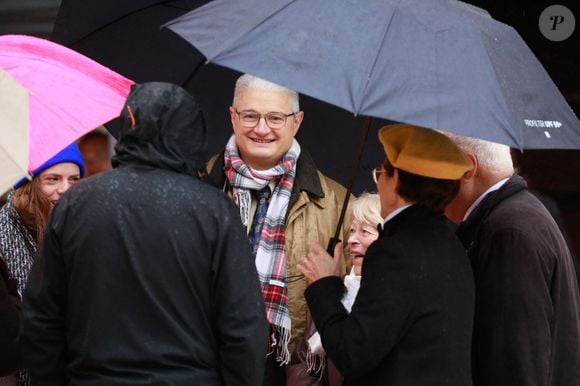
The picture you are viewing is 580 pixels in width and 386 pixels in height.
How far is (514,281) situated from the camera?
3.82m

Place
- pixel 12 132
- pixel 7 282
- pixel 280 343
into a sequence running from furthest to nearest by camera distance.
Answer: pixel 280 343 → pixel 7 282 → pixel 12 132

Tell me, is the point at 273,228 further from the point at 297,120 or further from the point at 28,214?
the point at 28,214

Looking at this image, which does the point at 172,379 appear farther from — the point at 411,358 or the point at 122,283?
the point at 411,358

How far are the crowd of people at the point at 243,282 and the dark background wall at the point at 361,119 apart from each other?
0.74 meters

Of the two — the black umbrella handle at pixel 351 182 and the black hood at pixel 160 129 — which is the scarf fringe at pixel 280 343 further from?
the black hood at pixel 160 129

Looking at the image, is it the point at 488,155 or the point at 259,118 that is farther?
the point at 259,118

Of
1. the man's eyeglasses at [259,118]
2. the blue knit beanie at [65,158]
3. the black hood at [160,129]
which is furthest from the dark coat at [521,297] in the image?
the blue knit beanie at [65,158]

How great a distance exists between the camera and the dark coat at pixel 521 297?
3803 mm

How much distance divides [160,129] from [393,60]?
70 cm

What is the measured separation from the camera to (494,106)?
3.29 metres

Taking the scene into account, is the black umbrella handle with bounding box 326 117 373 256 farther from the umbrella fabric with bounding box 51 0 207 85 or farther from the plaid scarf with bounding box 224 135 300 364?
the umbrella fabric with bounding box 51 0 207 85

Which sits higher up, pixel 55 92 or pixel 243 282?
pixel 55 92

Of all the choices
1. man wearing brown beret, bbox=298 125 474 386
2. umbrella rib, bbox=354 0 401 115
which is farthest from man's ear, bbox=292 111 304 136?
umbrella rib, bbox=354 0 401 115

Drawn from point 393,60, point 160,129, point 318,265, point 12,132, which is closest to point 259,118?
point 318,265
